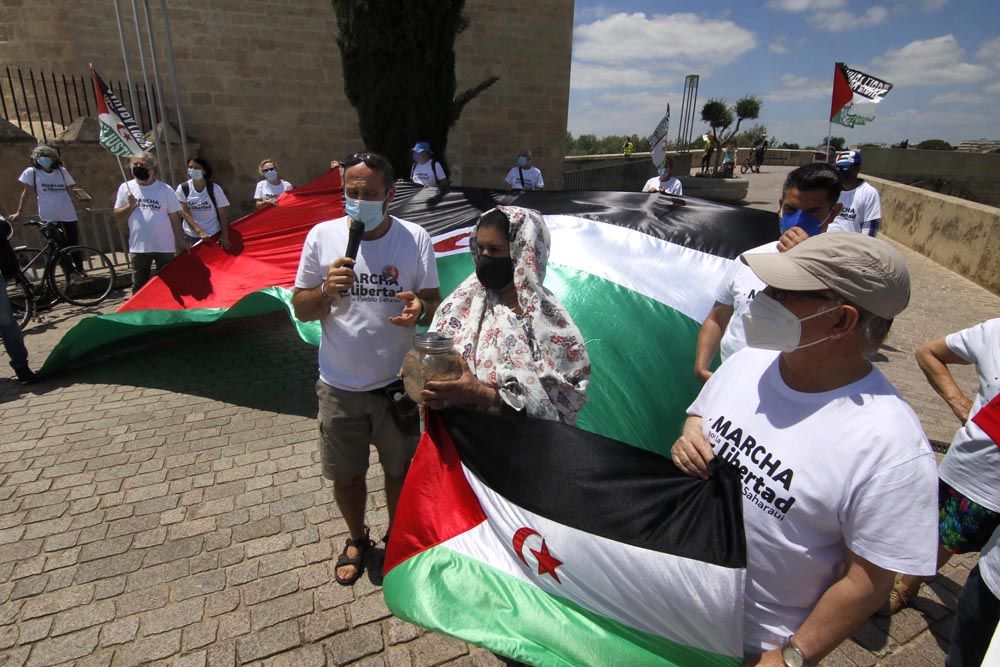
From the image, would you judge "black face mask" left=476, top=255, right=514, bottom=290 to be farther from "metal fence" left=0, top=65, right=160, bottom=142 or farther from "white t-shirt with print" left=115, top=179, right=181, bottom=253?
"metal fence" left=0, top=65, right=160, bottom=142

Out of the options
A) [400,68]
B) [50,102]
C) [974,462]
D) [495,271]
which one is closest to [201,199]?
[400,68]

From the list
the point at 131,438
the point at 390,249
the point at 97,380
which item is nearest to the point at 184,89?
the point at 97,380

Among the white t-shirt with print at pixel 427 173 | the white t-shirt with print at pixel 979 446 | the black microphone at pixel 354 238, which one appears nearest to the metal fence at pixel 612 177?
the white t-shirt with print at pixel 427 173

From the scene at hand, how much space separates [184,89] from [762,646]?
50.0 ft

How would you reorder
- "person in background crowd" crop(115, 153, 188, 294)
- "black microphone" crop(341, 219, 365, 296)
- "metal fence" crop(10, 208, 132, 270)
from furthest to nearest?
"metal fence" crop(10, 208, 132, 270) → "person in background crowd" crop(115, 153, 188, 294) → "black microphone" crop(341, 219, 365, 296)

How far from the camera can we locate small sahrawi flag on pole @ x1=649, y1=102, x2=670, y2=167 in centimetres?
1095

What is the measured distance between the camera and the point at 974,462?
195 centimetres

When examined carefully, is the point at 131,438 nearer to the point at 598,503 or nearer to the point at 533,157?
the point at 598,503

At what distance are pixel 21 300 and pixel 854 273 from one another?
29.9 feet

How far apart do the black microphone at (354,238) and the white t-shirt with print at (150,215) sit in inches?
201

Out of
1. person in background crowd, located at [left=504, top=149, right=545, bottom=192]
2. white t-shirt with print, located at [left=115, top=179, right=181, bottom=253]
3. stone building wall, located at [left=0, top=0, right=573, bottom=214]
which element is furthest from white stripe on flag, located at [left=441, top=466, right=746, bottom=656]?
stone building wall, located at [left=0, top=0, right=573, bottom=214]

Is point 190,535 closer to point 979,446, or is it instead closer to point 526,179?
point 979,446

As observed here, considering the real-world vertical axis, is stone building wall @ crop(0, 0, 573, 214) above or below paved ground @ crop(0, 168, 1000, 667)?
above

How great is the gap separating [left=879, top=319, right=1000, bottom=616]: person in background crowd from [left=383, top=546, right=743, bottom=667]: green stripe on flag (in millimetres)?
1161
